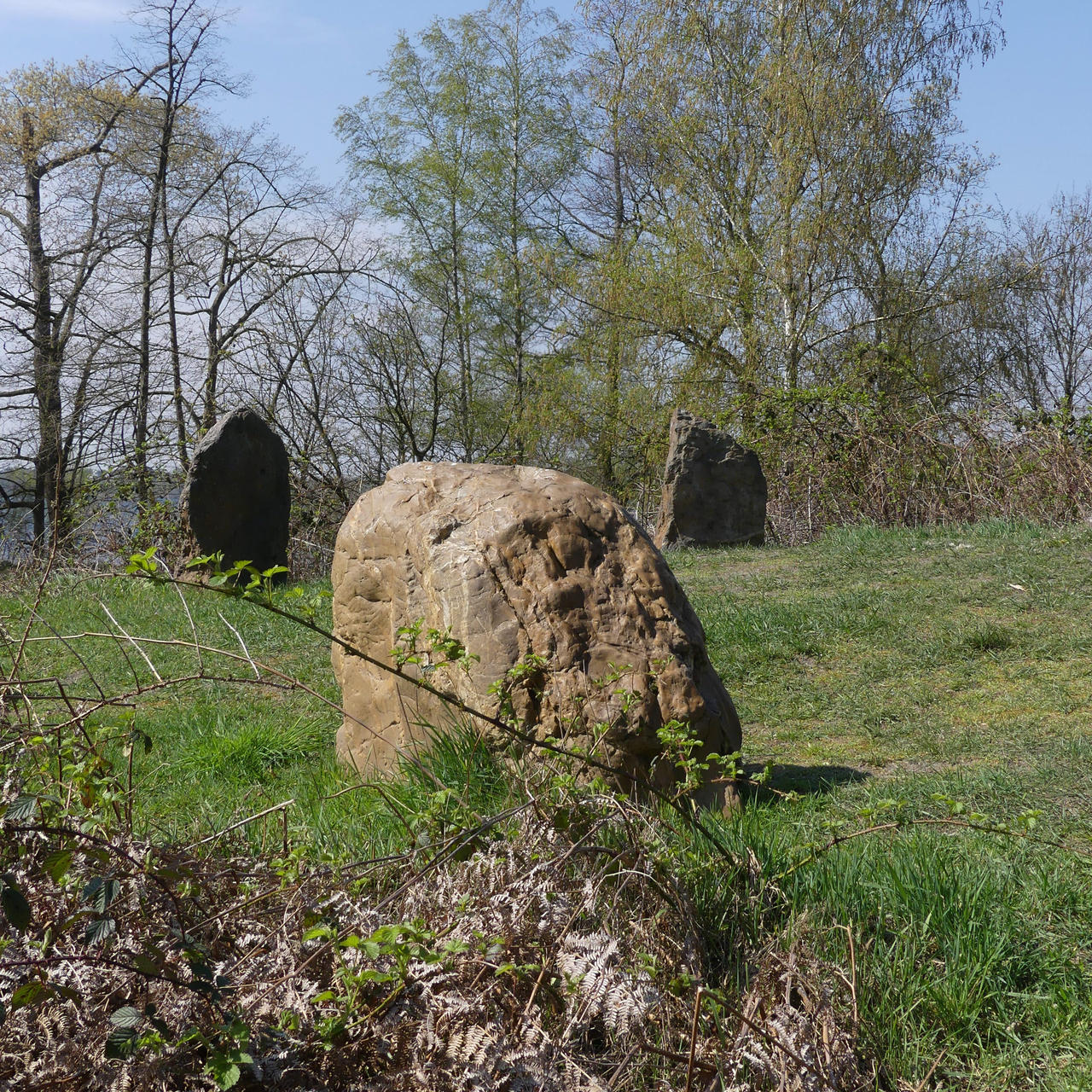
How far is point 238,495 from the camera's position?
1096cm

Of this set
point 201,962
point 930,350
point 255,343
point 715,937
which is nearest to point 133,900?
point 201,962

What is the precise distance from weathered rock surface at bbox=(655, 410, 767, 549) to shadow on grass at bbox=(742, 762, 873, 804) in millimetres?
7415

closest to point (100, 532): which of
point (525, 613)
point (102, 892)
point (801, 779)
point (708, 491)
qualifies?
point (708, 491)

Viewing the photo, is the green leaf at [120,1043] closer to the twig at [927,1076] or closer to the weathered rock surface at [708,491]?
the twig at [927,1076]

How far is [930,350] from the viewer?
2252cm

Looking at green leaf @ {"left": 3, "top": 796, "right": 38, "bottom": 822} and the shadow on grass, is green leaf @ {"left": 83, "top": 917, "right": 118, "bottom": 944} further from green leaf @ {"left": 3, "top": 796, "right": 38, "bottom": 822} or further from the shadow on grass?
the shadow on grass

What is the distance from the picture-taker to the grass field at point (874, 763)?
8.34ft

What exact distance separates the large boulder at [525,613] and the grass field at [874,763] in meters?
0.33

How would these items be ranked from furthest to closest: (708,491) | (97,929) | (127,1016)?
(708,491), (97,929), (127,1016)

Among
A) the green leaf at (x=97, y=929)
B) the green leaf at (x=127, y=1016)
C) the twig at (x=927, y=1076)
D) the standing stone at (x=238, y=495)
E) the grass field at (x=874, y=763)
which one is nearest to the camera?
the green leaf at (x=127, y=1016)

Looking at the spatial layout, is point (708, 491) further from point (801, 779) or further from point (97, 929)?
point (97, 929)

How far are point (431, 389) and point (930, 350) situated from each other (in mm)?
11503

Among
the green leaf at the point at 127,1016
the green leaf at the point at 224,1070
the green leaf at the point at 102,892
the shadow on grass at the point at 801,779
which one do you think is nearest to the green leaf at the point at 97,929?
the green leaf at the point at 102,892

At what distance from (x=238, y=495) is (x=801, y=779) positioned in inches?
318
